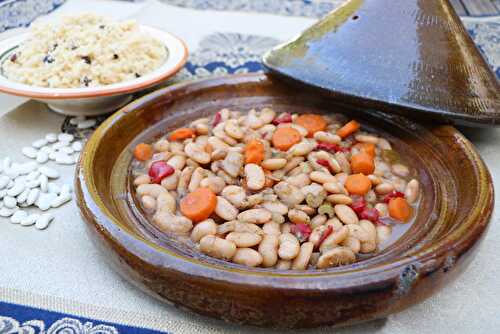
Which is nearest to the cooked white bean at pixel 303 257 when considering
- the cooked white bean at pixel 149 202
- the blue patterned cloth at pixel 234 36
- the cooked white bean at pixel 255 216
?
the cooked white bean at pixel 255 216

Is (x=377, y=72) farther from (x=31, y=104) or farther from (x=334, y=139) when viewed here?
(x=31, y=104)

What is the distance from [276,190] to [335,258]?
25cm

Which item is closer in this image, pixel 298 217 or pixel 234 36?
pixel 298 217

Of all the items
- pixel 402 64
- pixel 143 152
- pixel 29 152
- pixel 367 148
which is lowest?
pixel 29 152

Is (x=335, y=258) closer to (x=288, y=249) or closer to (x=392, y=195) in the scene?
(x=288, y=249)

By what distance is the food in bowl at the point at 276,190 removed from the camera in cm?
103

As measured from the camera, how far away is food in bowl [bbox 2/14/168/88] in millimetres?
1649

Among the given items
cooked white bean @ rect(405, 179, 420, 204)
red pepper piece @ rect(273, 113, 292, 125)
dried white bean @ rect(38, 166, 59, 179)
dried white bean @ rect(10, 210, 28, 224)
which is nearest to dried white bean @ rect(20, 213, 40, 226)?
dried white bean @ rect(10, 210, 28, 224)

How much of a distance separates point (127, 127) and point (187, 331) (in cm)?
64

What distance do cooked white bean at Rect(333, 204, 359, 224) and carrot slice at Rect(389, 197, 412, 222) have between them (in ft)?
0.32

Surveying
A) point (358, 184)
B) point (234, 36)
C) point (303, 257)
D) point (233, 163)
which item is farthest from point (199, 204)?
point (234, 36)

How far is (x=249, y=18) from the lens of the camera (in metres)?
2.65

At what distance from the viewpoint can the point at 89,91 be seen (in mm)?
1573

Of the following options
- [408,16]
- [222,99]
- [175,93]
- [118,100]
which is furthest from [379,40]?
[118,100]
